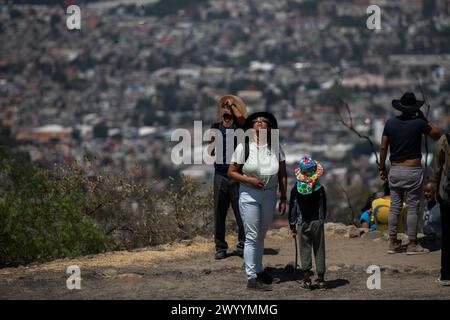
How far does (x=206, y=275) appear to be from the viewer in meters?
8.50

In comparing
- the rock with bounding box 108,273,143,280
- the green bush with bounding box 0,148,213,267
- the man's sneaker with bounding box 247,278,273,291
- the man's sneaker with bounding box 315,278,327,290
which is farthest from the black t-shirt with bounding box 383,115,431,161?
the green bush with bounding box 0,148,213,267

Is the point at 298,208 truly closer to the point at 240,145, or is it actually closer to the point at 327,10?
the point at 240,145

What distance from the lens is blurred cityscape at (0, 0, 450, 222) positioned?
83938mm

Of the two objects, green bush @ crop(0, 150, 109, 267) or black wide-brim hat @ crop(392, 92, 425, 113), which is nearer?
black wide-brim hat @ crop(392, 92, 425, 113)

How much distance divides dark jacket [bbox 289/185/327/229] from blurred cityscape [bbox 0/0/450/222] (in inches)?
2562

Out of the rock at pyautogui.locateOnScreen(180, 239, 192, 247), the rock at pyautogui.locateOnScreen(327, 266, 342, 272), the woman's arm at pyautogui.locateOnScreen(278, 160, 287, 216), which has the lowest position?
the rock at pyautogui.locateOnScreen(180, 239, 192, 247)

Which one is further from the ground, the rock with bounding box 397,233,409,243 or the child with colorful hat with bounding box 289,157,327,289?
the child with colorful hat with bounding box 289,157,327,289

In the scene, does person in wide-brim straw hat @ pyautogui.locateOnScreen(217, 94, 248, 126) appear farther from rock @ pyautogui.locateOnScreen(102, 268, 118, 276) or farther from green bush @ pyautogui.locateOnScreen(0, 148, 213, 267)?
green bush @ pyautogui.locateOnScreen(0, 148, 213, 267)

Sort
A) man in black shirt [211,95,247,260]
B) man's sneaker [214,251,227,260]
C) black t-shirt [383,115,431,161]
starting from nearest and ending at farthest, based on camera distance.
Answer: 1. man in black shirt [211,95,247,260]
2. black t-shirt [383,115,431,161]
3. man's sneaker [214,251,227,260]

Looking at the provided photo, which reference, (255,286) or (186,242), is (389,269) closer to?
(255,286)

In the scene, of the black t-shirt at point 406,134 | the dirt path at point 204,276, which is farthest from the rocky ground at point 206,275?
the black t-shirt at point 406,134

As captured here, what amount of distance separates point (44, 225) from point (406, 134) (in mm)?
4038

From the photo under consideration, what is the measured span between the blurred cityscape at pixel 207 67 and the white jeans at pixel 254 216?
65.2 meters
